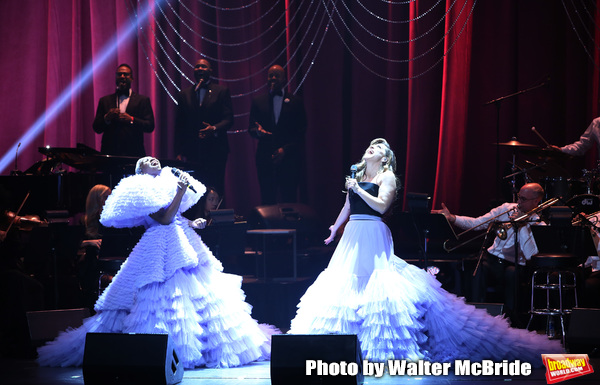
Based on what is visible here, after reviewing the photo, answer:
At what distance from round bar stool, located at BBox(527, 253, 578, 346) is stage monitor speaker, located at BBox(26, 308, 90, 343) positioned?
402cm

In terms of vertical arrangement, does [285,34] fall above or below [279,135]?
above

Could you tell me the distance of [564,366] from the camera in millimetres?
4836

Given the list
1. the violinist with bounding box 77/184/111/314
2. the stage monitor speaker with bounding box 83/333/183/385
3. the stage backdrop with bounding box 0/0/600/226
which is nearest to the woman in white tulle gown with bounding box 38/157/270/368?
the stage monitor speaker with bounding box 83/333/183/385

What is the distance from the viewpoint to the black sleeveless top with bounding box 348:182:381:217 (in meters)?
5.50

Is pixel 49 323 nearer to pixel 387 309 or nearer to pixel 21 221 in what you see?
pixel 21 221

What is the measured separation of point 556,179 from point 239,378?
405 centimetres

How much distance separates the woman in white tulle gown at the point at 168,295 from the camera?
17.1 ft

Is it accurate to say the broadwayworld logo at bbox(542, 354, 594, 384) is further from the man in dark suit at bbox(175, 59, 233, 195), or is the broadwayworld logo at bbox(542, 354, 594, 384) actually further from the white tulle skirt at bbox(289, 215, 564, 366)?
the man in dark suit at bbox(175, 59, 233, 195)

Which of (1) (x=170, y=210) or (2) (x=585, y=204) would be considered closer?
(1) (x=170, y=210)

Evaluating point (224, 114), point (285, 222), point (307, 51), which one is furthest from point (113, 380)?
point (307, 51)

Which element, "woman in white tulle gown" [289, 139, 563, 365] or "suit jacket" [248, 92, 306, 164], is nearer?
"woman in white tulle gown" [289, 139, 563, 365]

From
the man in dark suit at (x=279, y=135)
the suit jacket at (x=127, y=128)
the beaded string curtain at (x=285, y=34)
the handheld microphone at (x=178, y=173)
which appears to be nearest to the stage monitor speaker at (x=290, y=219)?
the man in dark suit at (x=279, y=135)

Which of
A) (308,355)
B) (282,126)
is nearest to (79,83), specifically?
(282,126)

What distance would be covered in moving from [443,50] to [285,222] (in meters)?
3.18
